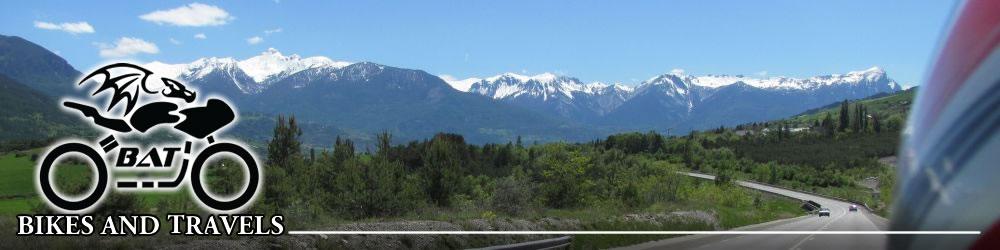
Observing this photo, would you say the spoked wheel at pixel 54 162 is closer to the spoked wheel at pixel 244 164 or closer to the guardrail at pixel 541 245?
the spoked wheel at pixel 244 164

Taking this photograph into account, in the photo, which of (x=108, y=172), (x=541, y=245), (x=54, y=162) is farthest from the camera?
(x=541, y=245)

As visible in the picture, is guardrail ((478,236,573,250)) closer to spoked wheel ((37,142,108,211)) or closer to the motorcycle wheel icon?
the motorcycle wheel icon

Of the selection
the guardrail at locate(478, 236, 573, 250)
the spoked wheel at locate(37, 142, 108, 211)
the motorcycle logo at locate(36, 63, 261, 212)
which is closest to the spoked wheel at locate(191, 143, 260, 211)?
the motorcycle logo at locate(36, 63, 261, 212)

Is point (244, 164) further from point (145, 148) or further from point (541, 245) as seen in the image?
point (541, 245)

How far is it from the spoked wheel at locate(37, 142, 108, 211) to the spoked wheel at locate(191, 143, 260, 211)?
1.18 m

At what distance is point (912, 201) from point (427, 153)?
155 ft

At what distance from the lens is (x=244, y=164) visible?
1040 centimetres

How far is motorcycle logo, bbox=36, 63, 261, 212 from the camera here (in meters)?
10.1

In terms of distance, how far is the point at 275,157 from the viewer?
51.9 metres

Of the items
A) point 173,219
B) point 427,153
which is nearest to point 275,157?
point 427,153

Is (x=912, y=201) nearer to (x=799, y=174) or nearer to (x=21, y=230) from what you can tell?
(x=21, y=230)

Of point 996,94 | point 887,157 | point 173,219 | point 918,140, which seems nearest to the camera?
point 996,94

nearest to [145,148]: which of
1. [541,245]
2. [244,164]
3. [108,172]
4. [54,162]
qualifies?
[108,172]

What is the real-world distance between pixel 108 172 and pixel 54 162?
662mm
